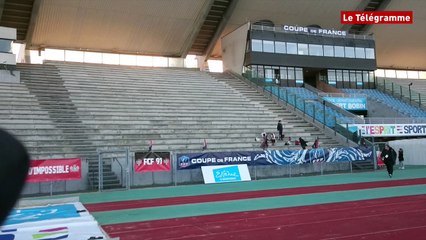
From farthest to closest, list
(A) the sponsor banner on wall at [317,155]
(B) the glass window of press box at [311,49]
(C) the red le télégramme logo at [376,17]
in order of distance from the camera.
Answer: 1. (C) the red le télégramme logo at [376,17]
2. (B) the glass window of press box at [311,49]
3. (A) the sponsor banner on wall at [317,155]

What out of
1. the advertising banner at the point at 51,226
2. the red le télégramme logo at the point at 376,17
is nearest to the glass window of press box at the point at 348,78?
the red le télégramme logo at the point at 376,17

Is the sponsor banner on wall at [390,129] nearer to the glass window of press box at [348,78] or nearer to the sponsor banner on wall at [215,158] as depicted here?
the sponsor banner on wall at [215,158]

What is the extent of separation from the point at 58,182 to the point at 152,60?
3218 centimetres

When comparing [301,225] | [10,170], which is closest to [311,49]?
[301,225]

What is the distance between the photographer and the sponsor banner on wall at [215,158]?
2075cm

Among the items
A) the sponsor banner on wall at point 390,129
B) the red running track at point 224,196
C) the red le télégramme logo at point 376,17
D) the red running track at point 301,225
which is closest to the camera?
the red running track at point 301,225

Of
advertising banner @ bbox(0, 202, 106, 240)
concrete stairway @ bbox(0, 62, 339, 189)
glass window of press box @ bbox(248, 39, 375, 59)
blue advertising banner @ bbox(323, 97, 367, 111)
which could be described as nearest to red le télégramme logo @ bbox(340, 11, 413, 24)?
glass window of press box @ bbox(248, 39, 375, 59)

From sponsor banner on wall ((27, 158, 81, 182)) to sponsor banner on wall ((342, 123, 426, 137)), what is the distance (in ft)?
65.6

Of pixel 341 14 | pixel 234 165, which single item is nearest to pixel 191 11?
pixel 341 14

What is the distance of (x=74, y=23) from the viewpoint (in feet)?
135

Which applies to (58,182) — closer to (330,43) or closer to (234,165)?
(234,165)

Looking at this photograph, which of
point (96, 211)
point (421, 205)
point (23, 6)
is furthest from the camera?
point (23, 6)

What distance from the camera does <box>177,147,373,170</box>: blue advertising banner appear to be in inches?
824

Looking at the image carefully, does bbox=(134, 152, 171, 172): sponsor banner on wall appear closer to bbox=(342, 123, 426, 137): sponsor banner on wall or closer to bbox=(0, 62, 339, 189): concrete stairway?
bbox=(0, 62, 339, 189): concrete stairway
